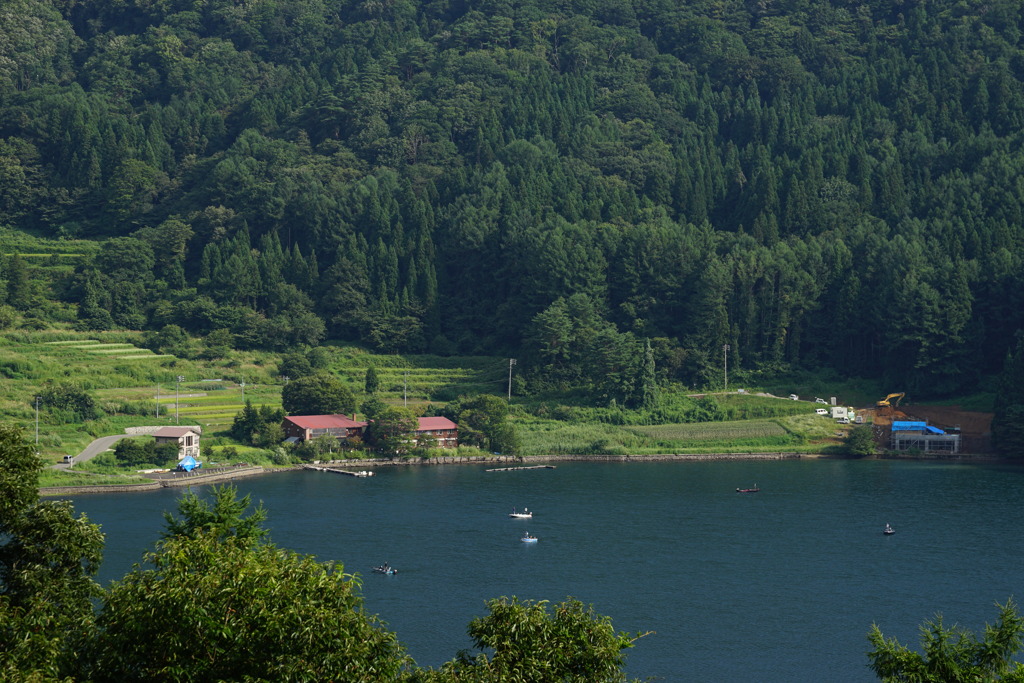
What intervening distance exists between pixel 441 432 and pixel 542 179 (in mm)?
32414

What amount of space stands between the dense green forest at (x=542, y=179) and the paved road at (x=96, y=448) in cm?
1868

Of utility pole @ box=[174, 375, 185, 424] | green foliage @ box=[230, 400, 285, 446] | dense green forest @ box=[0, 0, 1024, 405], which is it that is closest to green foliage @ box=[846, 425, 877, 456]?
dense green forest @ box=[0, 0, 1024, 405]

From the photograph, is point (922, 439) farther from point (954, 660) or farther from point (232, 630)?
point (232, 630)

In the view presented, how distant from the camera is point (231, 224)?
346 ft

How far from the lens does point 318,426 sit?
76062 mm

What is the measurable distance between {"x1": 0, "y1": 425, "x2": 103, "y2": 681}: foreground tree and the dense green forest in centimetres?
5955

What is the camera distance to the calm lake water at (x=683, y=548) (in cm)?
4231

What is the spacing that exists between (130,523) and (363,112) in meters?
68.7

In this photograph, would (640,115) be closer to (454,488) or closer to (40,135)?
(40,135)

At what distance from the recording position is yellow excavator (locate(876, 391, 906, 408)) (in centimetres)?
8262

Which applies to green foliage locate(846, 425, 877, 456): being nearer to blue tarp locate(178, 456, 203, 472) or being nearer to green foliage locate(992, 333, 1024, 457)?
green foliage locate(992, 333, 1024, 457)

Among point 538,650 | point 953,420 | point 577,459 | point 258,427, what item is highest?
point 953,420

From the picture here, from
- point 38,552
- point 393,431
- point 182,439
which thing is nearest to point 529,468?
point 393,431

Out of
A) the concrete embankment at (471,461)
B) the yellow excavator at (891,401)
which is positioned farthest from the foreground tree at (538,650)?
the yellow excavator at (891,401)
